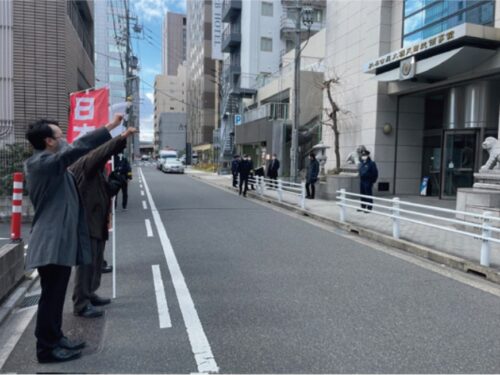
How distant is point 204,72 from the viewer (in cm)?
6488

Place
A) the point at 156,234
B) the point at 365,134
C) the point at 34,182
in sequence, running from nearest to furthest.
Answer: the point at 34,182, the point at 156,234, the point at 365,134

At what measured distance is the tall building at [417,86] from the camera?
13.6 m

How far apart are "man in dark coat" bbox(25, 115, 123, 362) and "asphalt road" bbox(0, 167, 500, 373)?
0.81 feet

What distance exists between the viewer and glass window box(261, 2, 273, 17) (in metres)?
42.8

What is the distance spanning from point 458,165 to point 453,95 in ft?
9.00

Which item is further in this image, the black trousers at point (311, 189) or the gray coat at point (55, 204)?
the black trousers at point (311, 189)

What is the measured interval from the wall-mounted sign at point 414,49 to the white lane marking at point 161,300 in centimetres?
1148

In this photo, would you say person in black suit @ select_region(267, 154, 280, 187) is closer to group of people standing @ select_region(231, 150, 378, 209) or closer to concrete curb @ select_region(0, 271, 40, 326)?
group of people standing @ select_region(231, 150, 378, 209)

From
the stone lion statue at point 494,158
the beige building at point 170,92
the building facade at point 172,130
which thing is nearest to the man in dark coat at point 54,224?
the stone lion statue at point 494,158

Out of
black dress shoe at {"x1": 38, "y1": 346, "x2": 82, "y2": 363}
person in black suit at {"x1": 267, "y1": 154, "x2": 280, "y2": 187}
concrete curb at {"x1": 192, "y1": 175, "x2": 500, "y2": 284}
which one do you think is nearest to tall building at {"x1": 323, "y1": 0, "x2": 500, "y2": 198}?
person in black suit at {"x1": 267, "y1": 154, "x2": 280, "y2": 187}

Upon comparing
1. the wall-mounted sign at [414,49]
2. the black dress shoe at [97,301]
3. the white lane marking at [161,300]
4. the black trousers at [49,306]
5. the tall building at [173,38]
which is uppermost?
the tall building at [173,38]

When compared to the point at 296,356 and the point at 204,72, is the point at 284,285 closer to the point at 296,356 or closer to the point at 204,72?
the point at 296,356

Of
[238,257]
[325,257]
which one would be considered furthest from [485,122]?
[238,257]

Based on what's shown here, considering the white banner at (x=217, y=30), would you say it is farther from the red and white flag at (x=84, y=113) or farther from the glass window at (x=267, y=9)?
the red and white flag at (x=84, y=113)
